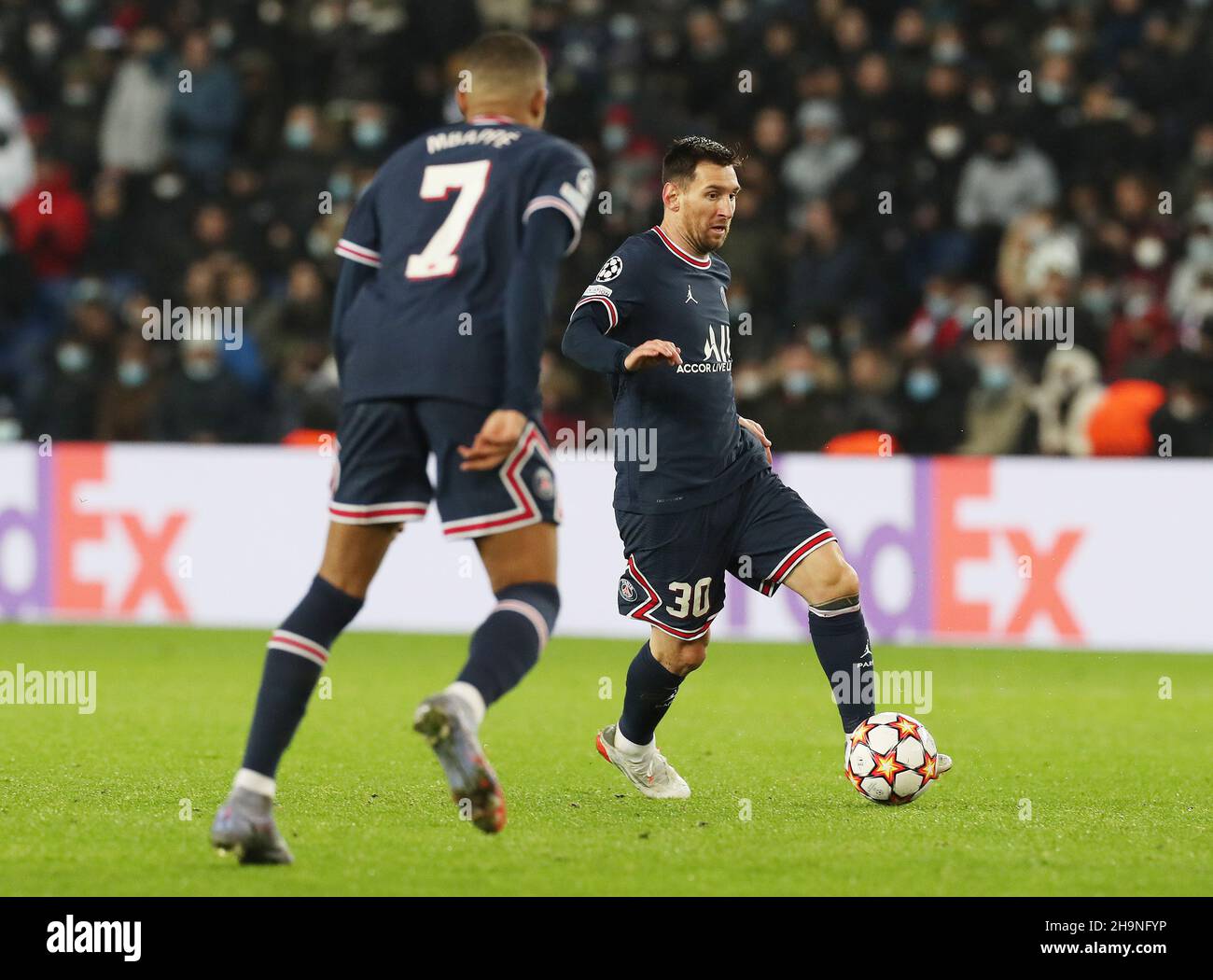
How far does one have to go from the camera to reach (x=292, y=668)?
4.83 meters

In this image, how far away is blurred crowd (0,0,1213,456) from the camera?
1292 cm

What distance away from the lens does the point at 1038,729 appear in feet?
26.9

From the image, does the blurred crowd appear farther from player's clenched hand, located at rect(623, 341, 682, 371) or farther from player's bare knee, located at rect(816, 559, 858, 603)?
player's clenched hand, located at rect(623, 341, 682, 371)

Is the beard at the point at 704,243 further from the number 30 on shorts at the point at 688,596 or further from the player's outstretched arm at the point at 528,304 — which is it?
the player's outstretched arm at the point at 528,304

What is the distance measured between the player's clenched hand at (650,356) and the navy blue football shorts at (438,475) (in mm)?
654

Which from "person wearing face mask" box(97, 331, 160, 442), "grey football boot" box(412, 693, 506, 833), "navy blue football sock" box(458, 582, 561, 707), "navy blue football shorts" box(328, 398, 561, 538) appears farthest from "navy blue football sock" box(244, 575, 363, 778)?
"person wearing face mask" box(97, 331, 160, 442)

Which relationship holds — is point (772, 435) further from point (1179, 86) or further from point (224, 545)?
point (1179, 86)

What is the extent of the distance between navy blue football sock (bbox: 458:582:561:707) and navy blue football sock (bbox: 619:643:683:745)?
1.46 meters

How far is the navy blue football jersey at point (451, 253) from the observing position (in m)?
4.85

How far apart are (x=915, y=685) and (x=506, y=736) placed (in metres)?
2.46

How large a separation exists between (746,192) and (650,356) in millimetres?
9125

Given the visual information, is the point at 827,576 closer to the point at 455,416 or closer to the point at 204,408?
the point at 455,416

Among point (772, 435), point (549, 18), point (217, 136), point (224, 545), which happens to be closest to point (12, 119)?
point (217, 136)
